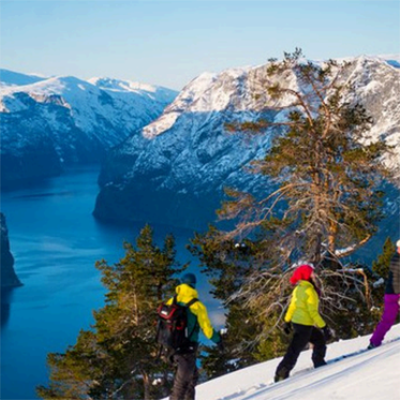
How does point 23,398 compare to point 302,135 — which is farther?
point 23,398

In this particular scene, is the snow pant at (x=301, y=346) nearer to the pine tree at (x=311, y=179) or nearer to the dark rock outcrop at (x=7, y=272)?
the pine tree at (x=311, y=179)

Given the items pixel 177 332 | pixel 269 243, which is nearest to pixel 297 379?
pixel 177 332

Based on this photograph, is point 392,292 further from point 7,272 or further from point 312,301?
point 7,272

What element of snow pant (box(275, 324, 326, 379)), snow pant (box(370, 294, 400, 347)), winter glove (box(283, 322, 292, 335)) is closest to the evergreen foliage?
snow pant (box(370, 294, 400, 347))

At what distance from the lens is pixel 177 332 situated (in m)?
8.10

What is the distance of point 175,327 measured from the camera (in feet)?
26.5

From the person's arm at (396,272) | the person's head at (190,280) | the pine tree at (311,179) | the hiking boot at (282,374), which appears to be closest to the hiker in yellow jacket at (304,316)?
the hiking boot at (282,374)

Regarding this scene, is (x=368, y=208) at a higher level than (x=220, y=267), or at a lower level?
higher

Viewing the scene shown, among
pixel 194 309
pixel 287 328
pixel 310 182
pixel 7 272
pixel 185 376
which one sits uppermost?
pixel 310 182

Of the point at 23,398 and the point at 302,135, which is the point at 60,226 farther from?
the point at 302,135

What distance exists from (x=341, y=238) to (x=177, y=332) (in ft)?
39.4

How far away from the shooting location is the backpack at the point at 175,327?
8039 mm

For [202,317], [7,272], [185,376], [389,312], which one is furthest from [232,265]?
[7,272]

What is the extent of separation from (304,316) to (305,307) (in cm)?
17
